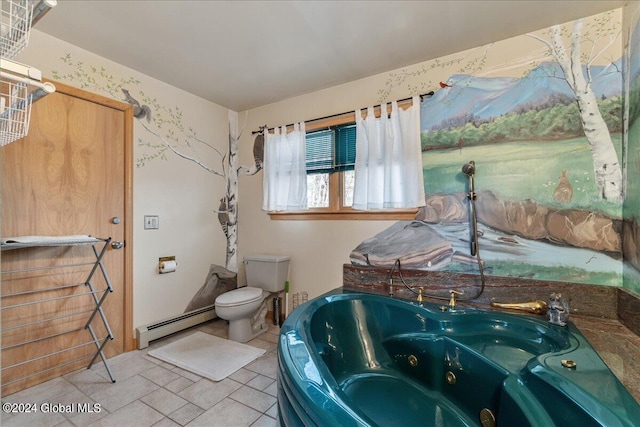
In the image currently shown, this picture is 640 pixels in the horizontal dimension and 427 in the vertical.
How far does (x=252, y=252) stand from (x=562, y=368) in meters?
2.73

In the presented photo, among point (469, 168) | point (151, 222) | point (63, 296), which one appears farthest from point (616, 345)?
point (63, 296)

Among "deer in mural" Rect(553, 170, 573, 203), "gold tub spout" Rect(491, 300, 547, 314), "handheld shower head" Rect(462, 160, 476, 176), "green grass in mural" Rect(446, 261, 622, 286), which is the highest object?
"handheld shower head" Rect(462, 160, 476, 176)

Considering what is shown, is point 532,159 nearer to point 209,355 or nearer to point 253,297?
point 253,297

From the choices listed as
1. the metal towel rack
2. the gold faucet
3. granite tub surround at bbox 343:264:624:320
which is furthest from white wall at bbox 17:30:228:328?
the gold faucet

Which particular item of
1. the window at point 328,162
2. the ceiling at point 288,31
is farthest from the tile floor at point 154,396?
the ceiling at point 288,31

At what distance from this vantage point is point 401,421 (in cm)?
141

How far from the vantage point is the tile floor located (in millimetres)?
1593

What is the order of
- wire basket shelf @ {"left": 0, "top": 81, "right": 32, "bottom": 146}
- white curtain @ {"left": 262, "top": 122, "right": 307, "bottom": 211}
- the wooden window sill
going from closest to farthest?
wire basket shelf @ {"left": 0, "top": 81, "right": 32, "bottom": 146} → the wooden window sill → white curtain @ {"left": 262, "top": 122, "right": 307, "bottom": 211}

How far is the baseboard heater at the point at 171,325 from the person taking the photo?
2447 mm

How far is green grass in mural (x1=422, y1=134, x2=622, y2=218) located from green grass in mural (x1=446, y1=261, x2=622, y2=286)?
381 mm

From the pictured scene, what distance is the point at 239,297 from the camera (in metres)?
2.55

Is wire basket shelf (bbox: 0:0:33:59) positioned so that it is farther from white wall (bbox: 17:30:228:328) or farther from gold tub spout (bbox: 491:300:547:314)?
gold tub spout (bbox: 491:300:547:314)

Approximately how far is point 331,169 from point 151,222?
5.60 ft

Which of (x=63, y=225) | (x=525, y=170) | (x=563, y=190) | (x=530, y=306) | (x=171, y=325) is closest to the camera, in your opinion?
(x=530, y=306)
